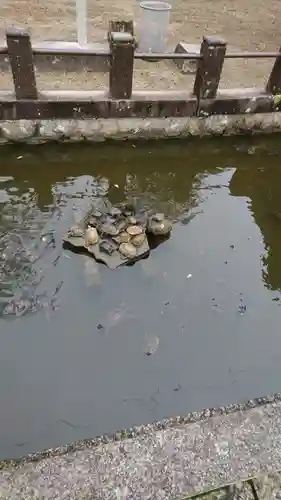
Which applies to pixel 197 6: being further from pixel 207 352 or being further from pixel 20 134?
pixel 207 352

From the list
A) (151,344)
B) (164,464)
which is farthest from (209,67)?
(164,464)

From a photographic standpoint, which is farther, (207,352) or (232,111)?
(232,111)

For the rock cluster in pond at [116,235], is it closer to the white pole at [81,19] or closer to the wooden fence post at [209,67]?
the wooden fence post at [209,67]

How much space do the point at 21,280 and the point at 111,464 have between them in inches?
104

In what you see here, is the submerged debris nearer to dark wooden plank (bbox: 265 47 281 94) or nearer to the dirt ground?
dark wooden plank (bbox: 265 47 281 94)

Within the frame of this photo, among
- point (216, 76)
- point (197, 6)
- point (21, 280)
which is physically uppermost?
point (197, 6)

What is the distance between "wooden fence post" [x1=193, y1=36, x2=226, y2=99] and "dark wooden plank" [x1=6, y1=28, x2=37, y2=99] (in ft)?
8.62

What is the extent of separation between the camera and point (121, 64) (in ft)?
20.2

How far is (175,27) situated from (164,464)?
10.7 metres

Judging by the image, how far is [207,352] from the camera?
4.20 meters

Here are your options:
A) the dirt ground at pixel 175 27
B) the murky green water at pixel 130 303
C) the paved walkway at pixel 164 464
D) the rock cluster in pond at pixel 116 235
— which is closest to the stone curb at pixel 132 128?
the murky green water at pixel 130 303

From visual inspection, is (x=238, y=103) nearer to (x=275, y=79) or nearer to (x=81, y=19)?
(x=275, y=79)

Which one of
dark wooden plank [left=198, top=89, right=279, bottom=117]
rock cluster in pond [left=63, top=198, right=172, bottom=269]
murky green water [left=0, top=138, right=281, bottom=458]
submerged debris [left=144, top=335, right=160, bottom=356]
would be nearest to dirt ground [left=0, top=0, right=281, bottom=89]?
dark wooden plank [left=198, top=89, right=279, bottom=117]

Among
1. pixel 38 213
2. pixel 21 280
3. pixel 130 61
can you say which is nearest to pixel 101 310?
pixel 21 280
